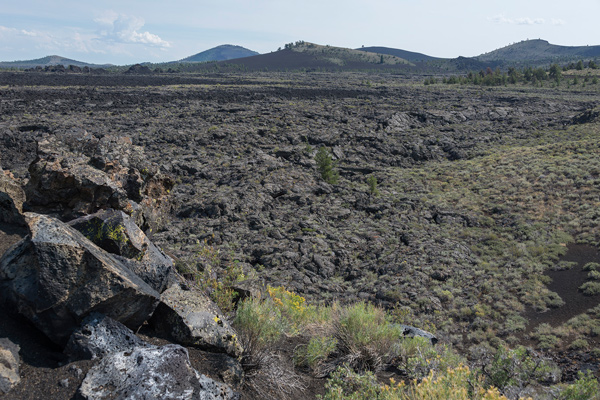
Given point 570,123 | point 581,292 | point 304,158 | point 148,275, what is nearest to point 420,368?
point 148,275

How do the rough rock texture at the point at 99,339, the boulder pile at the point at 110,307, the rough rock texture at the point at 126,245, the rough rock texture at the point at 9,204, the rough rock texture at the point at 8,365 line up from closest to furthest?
the rough rock texture at the point at 8,365
the boulder pile at the point at 110,307
the rough rock texture at the point at 99,339
the rough rock texture at the point at 126,245
the rough rock texture at the point at 9,204

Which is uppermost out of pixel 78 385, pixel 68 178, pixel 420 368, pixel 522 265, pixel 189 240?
pixel 68 178

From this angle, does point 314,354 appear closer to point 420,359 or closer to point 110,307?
point 420,359

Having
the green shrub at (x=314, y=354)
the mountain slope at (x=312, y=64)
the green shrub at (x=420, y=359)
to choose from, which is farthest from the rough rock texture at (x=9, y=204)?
the mountain slope at (x=312, y=64)

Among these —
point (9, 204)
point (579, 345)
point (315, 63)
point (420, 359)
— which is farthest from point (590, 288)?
point (315, 63)

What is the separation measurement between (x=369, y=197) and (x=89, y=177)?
14.6 metres

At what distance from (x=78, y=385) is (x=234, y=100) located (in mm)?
46861

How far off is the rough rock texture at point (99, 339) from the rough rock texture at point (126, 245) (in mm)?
867

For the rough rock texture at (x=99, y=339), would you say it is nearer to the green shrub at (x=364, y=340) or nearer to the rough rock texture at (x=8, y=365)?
the rough rock texture at (x=8, y=365)

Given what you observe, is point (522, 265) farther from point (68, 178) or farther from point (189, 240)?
point (68, 178)

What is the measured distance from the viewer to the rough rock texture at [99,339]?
366 centimetres

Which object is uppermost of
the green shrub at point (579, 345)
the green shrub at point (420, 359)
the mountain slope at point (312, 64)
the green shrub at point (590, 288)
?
the mountain slope at point (312, 64)

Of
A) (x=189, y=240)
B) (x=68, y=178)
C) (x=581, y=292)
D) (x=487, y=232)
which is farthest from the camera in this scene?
(x=487, y=232)

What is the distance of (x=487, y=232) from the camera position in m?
17.5
